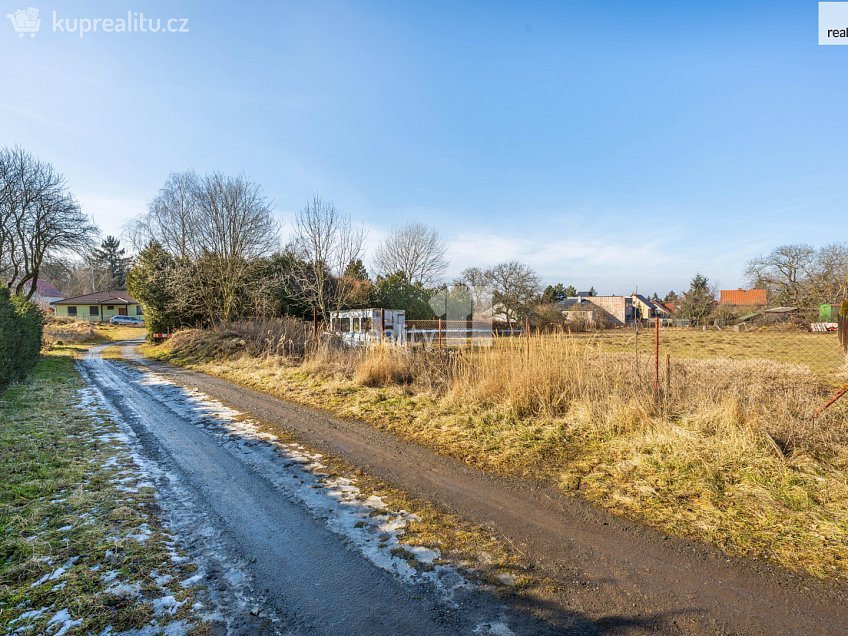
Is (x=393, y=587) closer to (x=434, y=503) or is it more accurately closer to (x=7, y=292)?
(x=434, y=503)

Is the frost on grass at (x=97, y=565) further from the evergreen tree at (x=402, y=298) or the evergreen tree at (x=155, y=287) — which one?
the evergreen tree at (x=402, y=298)

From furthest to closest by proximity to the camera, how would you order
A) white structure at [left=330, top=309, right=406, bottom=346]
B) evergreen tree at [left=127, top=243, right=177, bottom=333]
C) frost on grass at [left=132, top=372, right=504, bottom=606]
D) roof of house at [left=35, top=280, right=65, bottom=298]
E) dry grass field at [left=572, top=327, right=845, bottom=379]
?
roof of house at [left=35, top=280, right=65, bottom=298] → evergreen tree at [left=127, top=243, right=177, bottom=333] → white structure at [left=330, top=309, right=406, bottom=346] → dry grass field at [left=572, top=327, right=845, bottom=379] → frost on grass at [left=132, top=372, right=504, bottom=606]

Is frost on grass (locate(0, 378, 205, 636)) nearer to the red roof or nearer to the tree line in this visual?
the tree line

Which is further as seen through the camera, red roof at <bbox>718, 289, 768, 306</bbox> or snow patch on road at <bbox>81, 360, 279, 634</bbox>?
red roof at <bbox>718, 289, 768, 306</bbox>

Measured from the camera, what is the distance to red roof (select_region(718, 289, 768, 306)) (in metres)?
50.8

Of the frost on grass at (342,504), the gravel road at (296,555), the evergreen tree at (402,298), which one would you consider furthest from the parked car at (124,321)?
the gravel road at (296,555)

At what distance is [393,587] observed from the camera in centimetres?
285

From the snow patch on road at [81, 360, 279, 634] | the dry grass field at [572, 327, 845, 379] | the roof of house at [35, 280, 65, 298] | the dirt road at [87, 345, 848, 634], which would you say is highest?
the roof of house at [35, 280, 65, 298]

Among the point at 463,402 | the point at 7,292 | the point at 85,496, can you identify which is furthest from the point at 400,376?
the point at 7,292

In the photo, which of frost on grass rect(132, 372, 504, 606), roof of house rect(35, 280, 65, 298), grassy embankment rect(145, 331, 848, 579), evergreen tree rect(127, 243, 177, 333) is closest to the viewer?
frost on grass rect(132, 372, 504, 606)

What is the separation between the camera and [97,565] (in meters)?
2.96

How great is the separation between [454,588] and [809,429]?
4995 millimetres

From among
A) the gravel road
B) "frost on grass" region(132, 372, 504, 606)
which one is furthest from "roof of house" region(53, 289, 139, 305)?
the gravel road

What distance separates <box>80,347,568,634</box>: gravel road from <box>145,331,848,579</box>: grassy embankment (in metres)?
1.95
